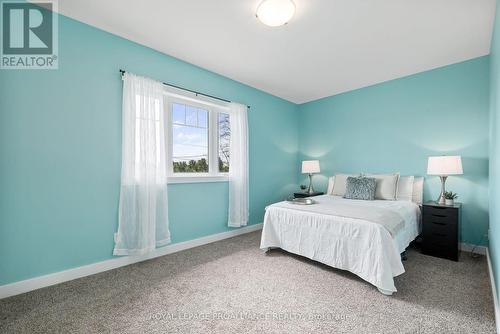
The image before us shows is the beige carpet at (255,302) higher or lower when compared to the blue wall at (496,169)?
lower

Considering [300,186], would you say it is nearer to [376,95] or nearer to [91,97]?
[376,95]

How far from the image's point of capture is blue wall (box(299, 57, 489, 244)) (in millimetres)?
2830

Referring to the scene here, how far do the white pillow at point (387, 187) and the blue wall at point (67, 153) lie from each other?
2901mm

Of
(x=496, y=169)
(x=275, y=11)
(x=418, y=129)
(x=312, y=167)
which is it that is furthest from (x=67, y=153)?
(x=418, y=129)

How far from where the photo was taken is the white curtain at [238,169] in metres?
3.40

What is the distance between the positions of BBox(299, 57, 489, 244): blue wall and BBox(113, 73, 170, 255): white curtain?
3166 millimetres

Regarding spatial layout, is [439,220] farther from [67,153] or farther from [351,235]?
[67,153]

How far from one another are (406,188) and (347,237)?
1.75 meters

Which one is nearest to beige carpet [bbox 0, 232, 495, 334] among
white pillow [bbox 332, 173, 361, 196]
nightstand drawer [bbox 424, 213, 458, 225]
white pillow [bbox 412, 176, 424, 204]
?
nightstand drawer [bbox 424, 213, 458, 225]

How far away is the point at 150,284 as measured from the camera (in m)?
2.03

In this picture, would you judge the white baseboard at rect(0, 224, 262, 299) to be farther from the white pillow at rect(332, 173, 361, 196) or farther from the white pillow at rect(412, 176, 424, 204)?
the white pillow at rect(412, 176, 424, 204)

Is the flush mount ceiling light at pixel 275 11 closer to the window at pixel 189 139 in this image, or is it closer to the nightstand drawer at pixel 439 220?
the window at pixel 189 139

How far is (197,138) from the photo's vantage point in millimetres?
3215

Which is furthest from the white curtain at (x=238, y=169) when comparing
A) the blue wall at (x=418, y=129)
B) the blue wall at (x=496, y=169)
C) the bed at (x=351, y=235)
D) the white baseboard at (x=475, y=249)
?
the white baseboard at (x=475, y=249)
